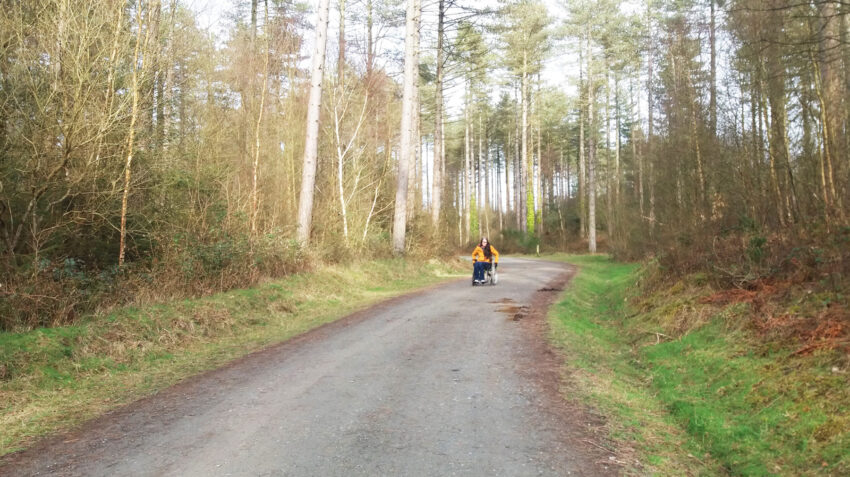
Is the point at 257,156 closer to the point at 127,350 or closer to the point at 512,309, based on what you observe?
the point at 127,350

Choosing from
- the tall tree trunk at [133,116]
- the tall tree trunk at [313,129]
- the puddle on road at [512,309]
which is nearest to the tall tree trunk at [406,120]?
the tall tree trunk at [313,129]

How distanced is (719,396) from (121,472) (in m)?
6.09

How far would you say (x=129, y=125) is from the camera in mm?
9156

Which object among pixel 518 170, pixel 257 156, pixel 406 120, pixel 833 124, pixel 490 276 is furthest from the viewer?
pixel 518 170

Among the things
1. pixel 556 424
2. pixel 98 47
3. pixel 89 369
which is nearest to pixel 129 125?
pixel 98 47

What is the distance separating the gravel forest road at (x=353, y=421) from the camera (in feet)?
13.1

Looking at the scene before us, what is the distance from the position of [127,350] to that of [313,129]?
10257 millimetres

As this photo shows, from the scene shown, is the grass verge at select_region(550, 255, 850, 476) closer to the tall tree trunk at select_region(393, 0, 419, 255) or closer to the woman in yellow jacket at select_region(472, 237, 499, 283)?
the woman in yellow jacket at select_region(472, 237, 499, 283)

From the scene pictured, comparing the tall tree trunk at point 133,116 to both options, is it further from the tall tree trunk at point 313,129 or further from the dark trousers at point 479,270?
the dark trousers at point 479,270

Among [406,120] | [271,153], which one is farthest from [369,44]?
[271,153]

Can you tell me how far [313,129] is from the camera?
1647 centimetres

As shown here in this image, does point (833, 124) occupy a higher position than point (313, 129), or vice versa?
point (313, 129)

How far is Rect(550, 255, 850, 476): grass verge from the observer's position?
444cm

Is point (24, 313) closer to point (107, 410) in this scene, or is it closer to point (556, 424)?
point (107, 410)
